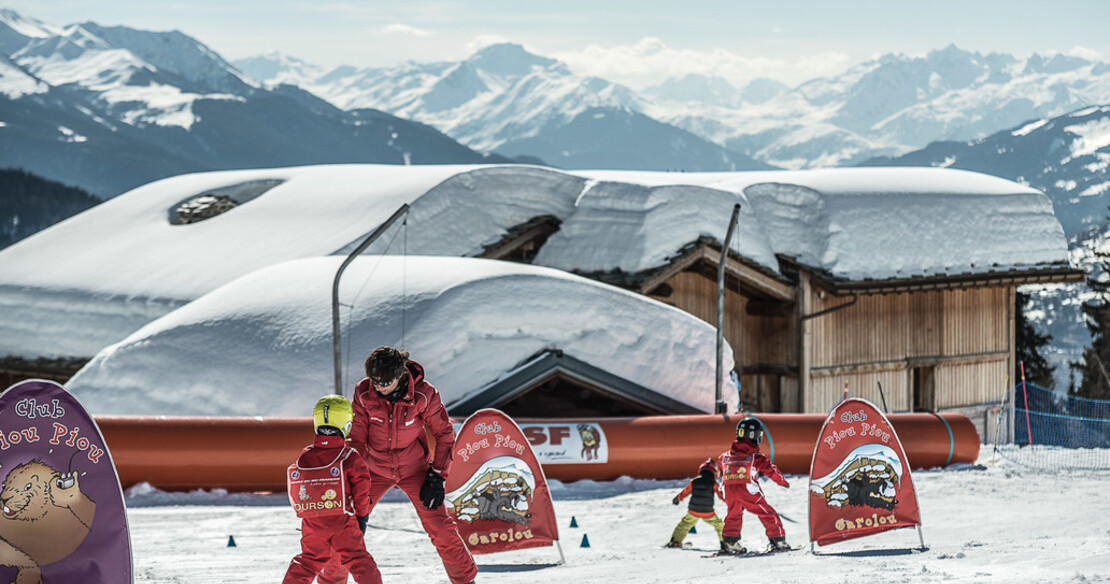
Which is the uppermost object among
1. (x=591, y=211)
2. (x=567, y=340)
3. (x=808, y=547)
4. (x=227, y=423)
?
(x=591, y=211)

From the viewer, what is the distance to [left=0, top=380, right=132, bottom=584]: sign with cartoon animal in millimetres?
6031

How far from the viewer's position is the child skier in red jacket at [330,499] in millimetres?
6133

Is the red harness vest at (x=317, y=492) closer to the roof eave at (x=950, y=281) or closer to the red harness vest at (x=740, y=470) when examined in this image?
the red harness vest at (x=740, y=470)

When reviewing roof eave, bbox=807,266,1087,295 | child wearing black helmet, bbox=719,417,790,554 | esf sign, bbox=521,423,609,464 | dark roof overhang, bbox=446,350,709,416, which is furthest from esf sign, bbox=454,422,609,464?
roof eave, bbox=807,266,1087,295

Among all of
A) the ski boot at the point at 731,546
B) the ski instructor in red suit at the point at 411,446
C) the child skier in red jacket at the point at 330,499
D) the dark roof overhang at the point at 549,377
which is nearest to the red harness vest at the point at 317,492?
the child skier in red jacket at the point at 330,499

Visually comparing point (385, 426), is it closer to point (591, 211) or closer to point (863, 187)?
point (591, 211)

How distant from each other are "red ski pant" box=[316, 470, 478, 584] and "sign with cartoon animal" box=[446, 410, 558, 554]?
190 cm

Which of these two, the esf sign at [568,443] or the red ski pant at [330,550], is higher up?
the esf sign at [568,443]

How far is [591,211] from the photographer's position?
989 inches

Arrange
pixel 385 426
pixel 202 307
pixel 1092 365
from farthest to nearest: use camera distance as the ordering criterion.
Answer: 1. pixel 1092 365
2. pixel 202 307
3. pixel 385 426

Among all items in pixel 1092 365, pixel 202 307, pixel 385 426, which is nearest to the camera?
pixel 385 426

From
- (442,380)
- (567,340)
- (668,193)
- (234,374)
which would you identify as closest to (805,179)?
(668,193)

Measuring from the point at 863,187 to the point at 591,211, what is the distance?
6446 millimetres

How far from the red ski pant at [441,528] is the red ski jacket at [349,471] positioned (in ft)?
1.14
